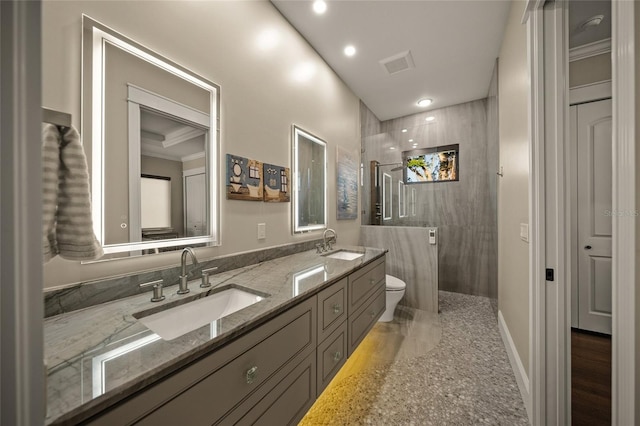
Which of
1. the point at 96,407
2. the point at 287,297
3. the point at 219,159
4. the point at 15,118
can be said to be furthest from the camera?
the point at 219,159

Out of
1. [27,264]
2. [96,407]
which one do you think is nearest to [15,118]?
[27,264]

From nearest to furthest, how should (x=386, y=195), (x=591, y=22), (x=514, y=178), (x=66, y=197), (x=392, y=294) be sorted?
(x=66, y=197), (x=514, y=178), (x=591, y=22), (x=392, y=294), (x=386, y=195)

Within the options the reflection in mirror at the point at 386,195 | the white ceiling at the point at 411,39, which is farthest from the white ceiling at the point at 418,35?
the reflection in mirror at the point at 386,195

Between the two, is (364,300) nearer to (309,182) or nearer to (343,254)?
(343,254)

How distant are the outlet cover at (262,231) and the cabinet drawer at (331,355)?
2.52 feet

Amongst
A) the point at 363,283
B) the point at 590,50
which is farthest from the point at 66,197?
the point at 590,50

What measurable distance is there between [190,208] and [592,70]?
11.5 feet

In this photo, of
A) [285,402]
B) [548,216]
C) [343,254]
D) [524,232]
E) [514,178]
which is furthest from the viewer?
[343,254]

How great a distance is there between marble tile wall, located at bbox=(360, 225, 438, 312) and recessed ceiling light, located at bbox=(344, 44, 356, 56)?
1945 mm

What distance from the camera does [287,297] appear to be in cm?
100

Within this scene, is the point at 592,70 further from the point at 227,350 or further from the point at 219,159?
the point at 227,350

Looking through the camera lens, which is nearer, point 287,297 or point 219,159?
point 287,297

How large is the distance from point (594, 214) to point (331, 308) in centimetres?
263

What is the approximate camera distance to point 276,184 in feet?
5.94
